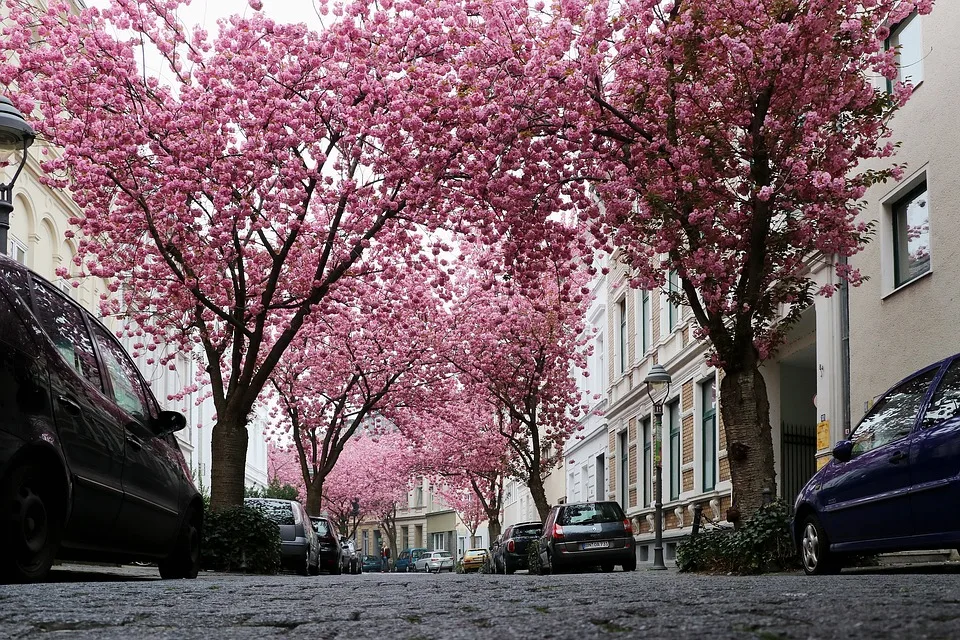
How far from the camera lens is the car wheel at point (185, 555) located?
10.5 meters

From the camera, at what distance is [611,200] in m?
15.8

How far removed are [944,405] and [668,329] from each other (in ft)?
71.6

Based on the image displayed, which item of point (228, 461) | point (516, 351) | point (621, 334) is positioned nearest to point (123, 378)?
point (228, 461)

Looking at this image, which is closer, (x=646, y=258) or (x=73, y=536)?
(x=73, y=536)

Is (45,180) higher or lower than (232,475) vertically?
higher

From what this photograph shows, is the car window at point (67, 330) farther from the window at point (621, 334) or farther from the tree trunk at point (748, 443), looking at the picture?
the window at point (621, 334)

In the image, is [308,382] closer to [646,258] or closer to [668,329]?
[668,329]

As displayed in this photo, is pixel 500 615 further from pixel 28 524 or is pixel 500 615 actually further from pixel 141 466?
pixel 141 466

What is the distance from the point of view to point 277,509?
20922 millimetres

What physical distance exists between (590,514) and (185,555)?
13.0m

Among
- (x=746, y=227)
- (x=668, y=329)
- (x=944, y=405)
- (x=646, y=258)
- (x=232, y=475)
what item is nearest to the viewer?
(x=944, y=405)

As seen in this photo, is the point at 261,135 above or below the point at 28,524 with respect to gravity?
above

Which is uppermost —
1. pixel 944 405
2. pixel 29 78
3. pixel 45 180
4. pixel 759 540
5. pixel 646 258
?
pixel 29 78

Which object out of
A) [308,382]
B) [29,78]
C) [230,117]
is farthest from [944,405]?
[308,382]
